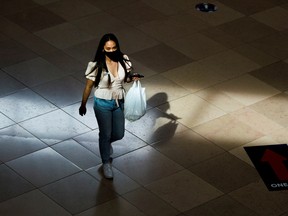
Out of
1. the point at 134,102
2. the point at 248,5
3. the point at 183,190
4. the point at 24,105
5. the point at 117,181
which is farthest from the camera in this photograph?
the point at 248,5

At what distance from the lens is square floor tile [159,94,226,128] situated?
37.7 ft

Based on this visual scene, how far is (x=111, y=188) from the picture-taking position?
1007cm

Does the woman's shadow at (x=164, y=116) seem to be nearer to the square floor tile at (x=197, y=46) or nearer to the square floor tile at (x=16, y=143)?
the square floor tile at (x=197, y=46)

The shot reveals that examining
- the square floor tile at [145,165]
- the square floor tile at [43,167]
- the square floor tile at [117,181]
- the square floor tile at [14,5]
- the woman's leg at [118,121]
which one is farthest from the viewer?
the square floor tile at [14,5]

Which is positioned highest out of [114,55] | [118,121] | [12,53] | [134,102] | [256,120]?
[114,55]

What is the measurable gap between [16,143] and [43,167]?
675 mm

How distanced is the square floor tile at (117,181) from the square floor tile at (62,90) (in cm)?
169

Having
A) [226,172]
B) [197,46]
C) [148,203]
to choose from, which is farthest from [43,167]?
[197,46]

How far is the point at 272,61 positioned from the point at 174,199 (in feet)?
13.3

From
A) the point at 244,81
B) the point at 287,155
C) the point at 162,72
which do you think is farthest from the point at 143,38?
the point at 287,155

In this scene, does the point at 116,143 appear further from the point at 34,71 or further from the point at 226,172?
the point at 34,71

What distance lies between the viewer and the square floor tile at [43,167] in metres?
10.2

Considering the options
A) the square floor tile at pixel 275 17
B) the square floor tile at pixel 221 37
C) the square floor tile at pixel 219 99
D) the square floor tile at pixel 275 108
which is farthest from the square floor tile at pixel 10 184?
the square floor tile at pixel 275 17

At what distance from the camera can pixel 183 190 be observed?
33.0 ft
